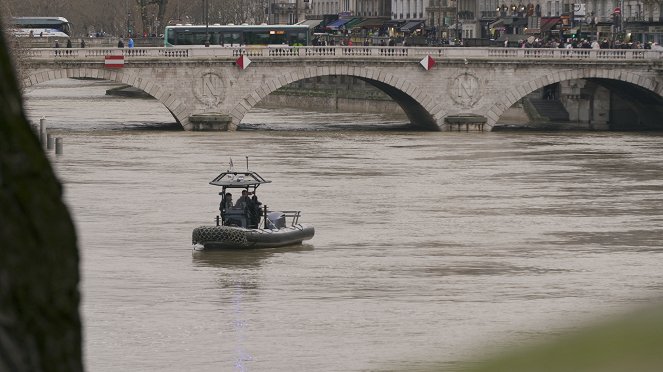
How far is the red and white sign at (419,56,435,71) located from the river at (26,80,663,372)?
6.22 metres

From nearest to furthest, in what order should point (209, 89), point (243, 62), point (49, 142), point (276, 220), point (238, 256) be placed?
point (238, 256) < point (276, 220) < point (49, 142) < point (209, 89) < point (243, 62)

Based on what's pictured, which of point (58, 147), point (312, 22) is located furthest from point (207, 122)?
point (312, 22)

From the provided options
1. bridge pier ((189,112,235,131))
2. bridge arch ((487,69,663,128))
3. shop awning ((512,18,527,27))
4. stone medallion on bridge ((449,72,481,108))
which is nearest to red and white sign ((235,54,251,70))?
bridge pier ((189,112,235,131))

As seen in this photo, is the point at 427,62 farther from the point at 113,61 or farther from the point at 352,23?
the point at 352,23

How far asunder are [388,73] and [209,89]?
8896 mm

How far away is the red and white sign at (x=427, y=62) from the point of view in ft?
257

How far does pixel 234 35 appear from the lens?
95.4 meters

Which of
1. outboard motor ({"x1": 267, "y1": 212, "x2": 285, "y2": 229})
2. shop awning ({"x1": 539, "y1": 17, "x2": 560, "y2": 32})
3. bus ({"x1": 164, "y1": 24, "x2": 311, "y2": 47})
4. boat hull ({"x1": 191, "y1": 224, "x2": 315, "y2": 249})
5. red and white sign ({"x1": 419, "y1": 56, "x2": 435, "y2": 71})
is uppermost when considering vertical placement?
shop awning ({"x1": 539, "y1": 17, "x2": 560, "y2": 32})

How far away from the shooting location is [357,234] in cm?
3906

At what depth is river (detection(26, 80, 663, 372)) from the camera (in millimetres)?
23219

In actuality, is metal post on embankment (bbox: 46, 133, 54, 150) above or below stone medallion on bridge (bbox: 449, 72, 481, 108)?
below

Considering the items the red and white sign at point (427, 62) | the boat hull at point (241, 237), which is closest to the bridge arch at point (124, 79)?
the red and white sign at point (427, 62)

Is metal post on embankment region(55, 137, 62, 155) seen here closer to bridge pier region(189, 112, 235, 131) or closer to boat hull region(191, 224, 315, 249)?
bridge pier region(189, 112, 235, 131)

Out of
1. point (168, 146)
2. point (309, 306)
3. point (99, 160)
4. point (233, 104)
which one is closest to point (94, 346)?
point (309, 306)
